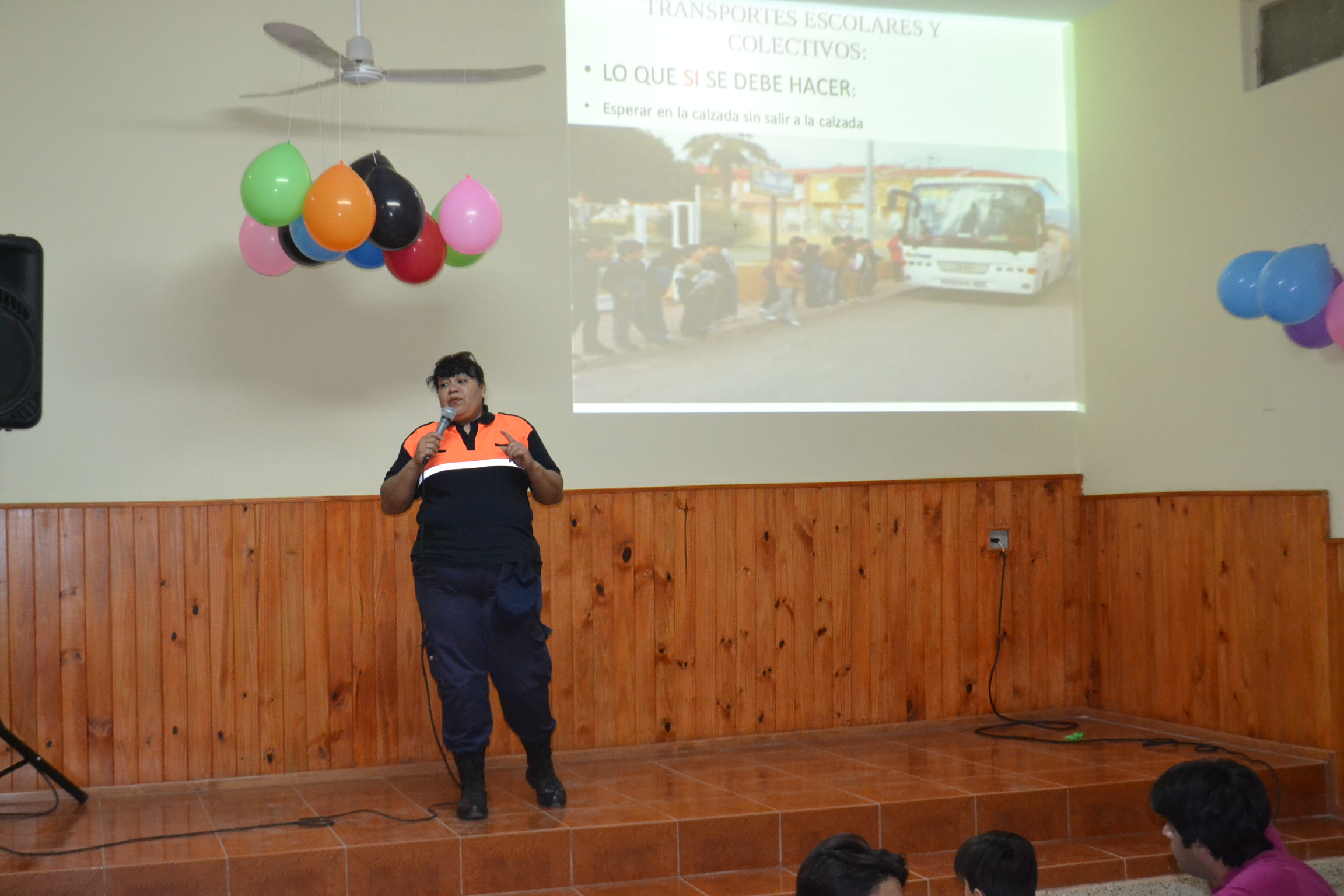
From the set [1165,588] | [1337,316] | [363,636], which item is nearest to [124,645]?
[363,636]

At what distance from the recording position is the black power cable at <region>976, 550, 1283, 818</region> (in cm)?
425

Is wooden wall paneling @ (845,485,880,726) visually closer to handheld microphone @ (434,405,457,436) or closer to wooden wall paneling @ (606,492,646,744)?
wooden wall paneling @ (606,492,646,744)

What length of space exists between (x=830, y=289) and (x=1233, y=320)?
5.29ft

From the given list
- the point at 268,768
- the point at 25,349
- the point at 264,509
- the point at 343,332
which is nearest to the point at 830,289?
the point at 343,332

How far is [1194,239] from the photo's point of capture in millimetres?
4930

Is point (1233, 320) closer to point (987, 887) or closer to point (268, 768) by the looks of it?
point (987, 887)

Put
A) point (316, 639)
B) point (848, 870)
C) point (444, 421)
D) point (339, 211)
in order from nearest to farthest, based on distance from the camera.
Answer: point (848, 870), point (339, 211), point (444, 421), point (316, 639)

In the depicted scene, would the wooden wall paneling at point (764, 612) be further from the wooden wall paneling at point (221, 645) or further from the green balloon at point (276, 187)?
the green balloon at point (276, 187)

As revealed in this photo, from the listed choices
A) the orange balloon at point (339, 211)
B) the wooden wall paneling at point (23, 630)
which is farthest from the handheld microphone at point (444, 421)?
the wooden wall paneling at point (23, 630)

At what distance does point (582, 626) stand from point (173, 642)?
151 cm

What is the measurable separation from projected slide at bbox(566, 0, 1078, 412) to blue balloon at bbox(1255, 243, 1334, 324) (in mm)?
1634

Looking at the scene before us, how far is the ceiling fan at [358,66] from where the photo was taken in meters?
3.35

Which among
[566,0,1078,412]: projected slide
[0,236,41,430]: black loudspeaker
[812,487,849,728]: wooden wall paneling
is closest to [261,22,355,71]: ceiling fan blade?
[0,236,41,430]: black loudspeaker

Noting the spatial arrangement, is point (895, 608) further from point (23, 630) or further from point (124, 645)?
point (23, 630)
